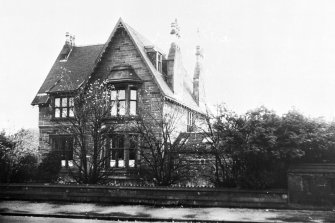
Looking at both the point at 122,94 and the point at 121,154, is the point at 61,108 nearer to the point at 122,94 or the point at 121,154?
the point at 122,94

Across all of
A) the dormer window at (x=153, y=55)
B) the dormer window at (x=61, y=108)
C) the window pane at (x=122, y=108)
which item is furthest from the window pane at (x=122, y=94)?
the dormer window at (x=61, y=108)

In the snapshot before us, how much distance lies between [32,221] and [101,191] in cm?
560

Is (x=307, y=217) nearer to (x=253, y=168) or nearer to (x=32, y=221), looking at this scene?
(x=253, y=168)

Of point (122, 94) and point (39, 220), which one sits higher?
point (122, 94)

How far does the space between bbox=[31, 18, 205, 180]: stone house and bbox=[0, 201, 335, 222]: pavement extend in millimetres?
8280

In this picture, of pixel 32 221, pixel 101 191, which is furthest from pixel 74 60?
pixel 32 221

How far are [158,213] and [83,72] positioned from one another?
18.5m

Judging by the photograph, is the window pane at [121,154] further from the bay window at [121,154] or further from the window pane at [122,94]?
the window pane at [122,94]

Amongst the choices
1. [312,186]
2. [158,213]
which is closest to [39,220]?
[158,213]

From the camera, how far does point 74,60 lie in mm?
34250

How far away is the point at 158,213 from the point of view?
662 inches

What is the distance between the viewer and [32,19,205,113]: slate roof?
2899 cm

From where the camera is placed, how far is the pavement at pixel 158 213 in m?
15.3

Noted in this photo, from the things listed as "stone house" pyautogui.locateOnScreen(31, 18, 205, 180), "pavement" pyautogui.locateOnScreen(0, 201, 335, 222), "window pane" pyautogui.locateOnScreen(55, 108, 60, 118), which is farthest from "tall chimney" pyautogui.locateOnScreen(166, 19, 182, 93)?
"pavement" pyautogui.locateOnScreen(0, 201, 335, 222)
